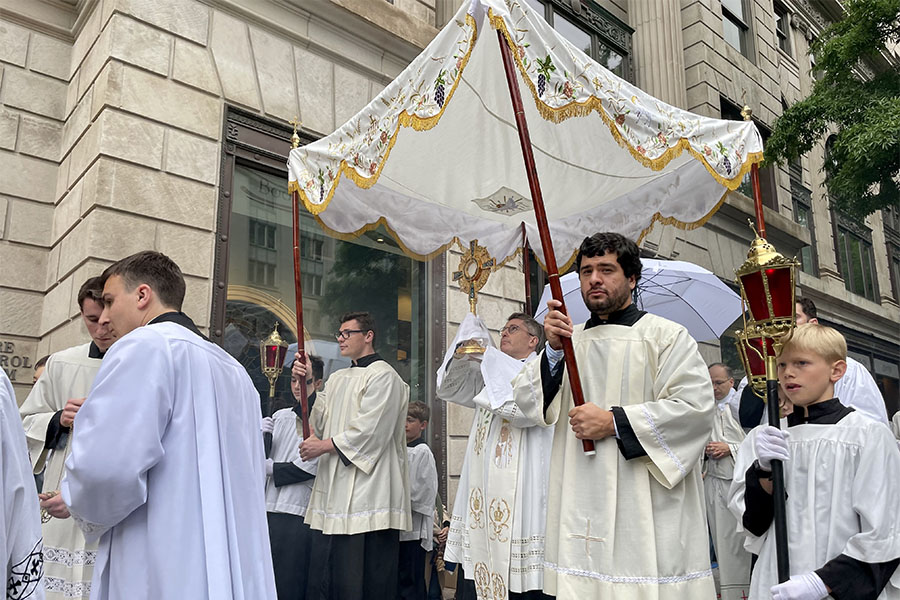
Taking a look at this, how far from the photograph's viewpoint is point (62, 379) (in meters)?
4.80

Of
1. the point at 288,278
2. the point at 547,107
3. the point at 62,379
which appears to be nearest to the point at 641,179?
the point at 547,107

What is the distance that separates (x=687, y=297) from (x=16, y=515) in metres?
6.48

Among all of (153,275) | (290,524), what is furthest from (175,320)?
(290,524)

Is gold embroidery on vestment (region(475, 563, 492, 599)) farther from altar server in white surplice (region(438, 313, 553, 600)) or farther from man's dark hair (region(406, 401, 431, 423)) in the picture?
man's dark hair (region(406, 401, 431, 423))

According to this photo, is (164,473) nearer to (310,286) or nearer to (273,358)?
(273,358)

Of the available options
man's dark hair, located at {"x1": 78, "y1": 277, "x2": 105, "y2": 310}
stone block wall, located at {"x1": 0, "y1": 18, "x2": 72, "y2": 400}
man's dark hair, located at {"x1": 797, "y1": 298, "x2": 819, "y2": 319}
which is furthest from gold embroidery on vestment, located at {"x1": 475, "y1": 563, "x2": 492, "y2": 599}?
stone block wall, located at {"x1": 0, "y1": 18, "x2": 72, "y2": 400}

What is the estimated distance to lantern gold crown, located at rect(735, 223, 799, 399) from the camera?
3.28 meters

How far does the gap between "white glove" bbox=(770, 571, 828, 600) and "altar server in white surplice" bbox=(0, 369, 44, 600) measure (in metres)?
2.73

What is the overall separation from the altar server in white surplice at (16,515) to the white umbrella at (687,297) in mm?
5387

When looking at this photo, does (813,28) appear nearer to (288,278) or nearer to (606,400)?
(288,278)

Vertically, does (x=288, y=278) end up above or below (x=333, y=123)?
below

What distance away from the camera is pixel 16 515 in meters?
2.44

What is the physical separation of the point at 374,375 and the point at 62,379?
87.3 inches

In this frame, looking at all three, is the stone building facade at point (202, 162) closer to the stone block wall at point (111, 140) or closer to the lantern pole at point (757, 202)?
the stone block wall at point (111, 140)
